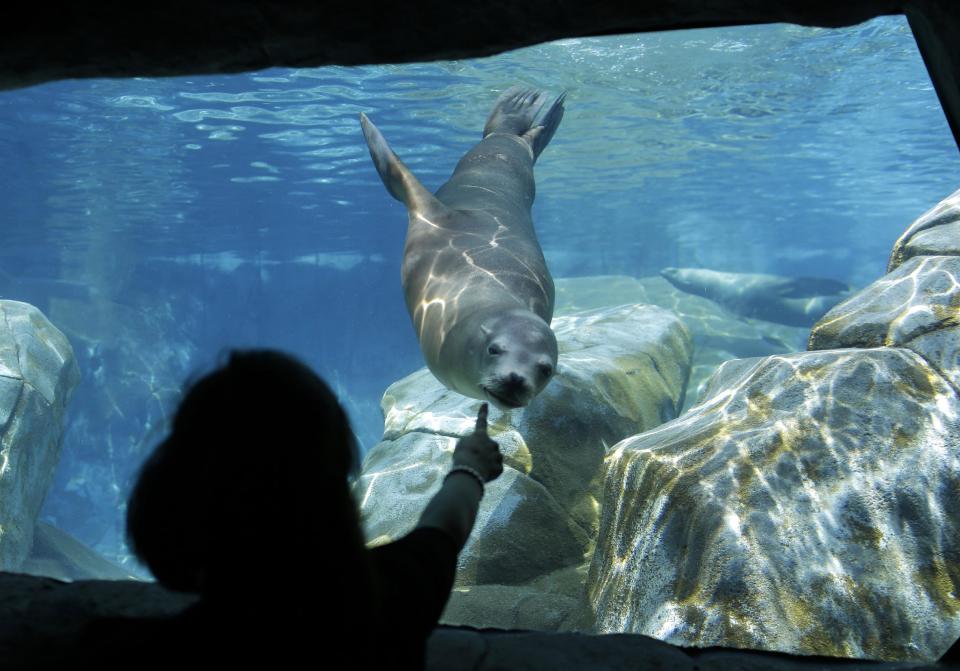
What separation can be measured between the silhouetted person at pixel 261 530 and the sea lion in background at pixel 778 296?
22.8 meters

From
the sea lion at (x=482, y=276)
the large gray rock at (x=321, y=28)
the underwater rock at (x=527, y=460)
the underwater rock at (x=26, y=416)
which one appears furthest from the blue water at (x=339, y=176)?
the large gray rock at (x=321, y=28)

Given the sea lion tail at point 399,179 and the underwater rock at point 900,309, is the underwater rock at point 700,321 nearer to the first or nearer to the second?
the underwater rock at point 900,309

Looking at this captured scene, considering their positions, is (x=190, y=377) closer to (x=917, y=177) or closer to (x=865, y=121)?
(x=865, y=121)

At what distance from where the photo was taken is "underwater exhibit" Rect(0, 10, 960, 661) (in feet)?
12.3

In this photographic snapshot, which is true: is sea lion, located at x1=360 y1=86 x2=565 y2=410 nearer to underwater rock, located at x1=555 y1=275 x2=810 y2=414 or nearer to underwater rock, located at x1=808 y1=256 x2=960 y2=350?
underwater rock, located at x1=808 y1=256 x2=960 y2=350

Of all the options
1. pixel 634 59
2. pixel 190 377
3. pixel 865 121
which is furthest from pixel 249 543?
pixel 865 121

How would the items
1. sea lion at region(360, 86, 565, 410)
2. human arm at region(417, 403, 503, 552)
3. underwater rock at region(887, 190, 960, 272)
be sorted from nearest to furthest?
human arm at region(417, 403, 503, 552) < sea lion at region(360, 86, 565, 410) < underwater rock at region(887, 190, 960, 272)

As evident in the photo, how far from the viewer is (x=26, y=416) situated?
11484 mm

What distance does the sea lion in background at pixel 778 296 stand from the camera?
22.2 meters

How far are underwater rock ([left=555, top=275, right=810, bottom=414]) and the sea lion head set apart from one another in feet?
30.5

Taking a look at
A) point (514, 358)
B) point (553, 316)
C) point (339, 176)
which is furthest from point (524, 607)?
point (339, 176)

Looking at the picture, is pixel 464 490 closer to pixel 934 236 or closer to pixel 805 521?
pixel 805 521

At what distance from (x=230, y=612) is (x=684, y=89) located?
24122mm

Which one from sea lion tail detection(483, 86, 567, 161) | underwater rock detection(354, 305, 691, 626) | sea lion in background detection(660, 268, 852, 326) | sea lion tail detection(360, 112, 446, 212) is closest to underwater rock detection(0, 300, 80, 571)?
underwater rock detection(354, 305, 691, 626)
